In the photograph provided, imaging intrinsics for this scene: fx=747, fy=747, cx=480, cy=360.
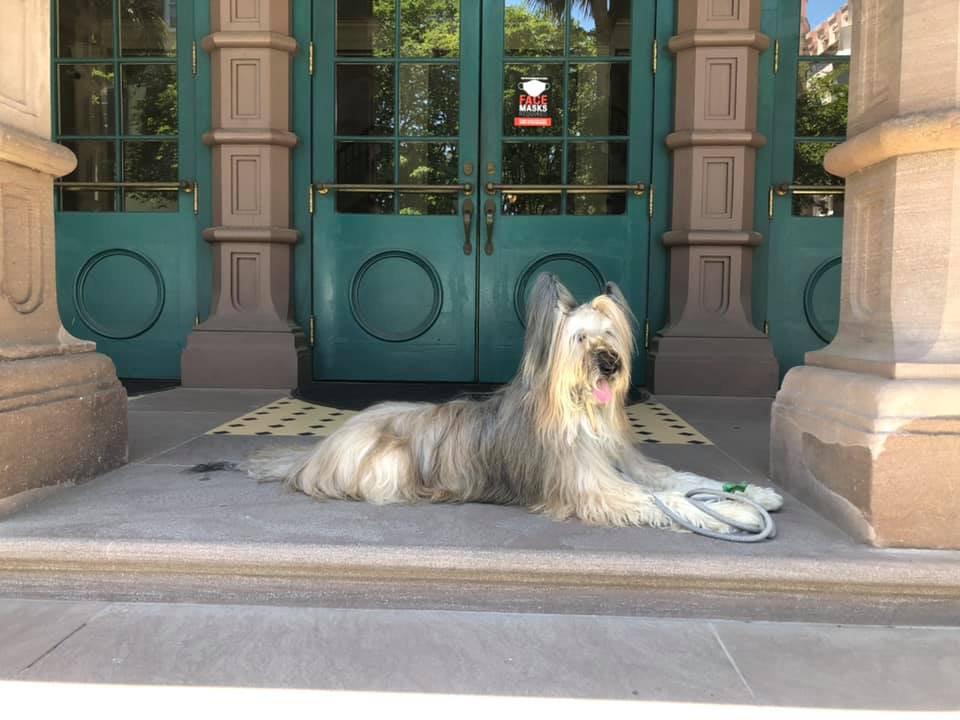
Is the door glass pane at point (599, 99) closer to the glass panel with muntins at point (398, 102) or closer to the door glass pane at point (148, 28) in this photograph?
the glass panel with muntins at point (398, 102)

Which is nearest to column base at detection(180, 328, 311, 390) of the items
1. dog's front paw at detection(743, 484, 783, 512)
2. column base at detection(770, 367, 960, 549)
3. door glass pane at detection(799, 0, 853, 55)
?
dog's front paw at detection(743, 484, 783, 512)

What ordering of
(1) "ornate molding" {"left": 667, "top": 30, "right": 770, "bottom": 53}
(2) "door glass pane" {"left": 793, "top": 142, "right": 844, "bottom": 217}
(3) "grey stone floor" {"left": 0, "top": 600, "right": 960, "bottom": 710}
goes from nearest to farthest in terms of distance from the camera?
(3) "grey stone floor" {"left": 0, "top": 600, "right": 960, "bottom": 710}
(1) "ornate molding" {"left": 667, "top": 30, "right": 770, "bottom": 53}
(2) "door glass pane" {"left": 793, "top": 142, "right": 844, "bottom": 217}

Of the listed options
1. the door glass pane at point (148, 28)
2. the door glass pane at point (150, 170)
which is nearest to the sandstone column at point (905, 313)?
the door glass pane at point (150, 170)

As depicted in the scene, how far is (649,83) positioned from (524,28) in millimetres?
1060

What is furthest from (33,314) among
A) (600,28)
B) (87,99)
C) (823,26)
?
(823,26)

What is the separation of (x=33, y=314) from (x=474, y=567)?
6.72 feet

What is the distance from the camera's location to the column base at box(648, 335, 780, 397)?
216 inches

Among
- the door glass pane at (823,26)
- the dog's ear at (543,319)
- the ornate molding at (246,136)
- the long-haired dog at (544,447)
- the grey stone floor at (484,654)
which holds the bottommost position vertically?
the grey stone floor at (484,654)

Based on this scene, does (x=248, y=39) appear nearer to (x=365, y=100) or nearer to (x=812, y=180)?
(x=365, y=100)

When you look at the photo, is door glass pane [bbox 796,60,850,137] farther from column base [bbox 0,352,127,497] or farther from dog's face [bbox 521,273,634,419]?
column base [bbox 0,352,127,497]

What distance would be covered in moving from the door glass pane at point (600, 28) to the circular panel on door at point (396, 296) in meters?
2.10

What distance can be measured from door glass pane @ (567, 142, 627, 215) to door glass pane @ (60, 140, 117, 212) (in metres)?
3.68

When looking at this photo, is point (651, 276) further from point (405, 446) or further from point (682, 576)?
point (682, 576)

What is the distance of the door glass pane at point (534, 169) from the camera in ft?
19.2
